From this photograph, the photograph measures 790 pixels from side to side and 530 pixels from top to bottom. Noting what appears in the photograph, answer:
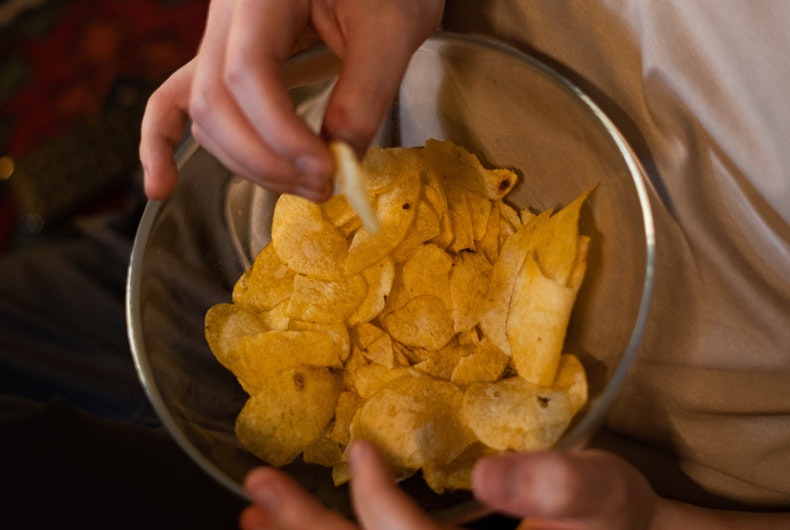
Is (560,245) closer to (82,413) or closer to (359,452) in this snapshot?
(359,452)

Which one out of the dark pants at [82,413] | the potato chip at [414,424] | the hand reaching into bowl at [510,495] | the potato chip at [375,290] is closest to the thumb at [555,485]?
the hand reaching into bowl at [510,495]

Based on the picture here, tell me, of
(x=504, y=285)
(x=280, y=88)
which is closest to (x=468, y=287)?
(x=504, y=285)

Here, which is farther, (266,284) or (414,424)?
(266,284)

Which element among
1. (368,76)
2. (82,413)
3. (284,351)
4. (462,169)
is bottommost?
(82,413)

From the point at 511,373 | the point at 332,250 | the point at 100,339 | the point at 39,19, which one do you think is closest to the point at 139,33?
the point at 39,19

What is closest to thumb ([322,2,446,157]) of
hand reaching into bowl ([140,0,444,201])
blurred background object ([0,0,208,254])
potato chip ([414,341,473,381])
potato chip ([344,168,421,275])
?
hand reaching into bowl ([140,0,444,201])

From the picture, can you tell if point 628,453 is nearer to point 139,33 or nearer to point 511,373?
point 511,373
